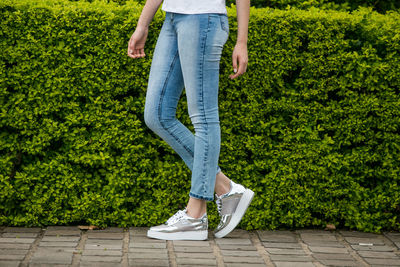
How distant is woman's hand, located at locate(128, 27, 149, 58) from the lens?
13.0 feet

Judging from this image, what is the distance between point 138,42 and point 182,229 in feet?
4.36

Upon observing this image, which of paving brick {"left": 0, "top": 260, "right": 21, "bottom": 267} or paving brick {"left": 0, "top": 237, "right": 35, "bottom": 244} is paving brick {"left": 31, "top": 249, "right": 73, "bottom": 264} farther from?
paving brick {"left": 0, "top": 237, "right": 35, "bottom": 244}

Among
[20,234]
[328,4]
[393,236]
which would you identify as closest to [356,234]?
[393,236]

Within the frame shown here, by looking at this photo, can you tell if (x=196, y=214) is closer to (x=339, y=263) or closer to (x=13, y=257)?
(x=339, y=263)

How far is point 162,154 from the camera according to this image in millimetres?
4539

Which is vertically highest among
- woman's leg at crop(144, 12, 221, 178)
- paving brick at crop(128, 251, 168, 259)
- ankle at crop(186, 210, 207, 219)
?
woman's leg at crop(144, 12, 221, 178)

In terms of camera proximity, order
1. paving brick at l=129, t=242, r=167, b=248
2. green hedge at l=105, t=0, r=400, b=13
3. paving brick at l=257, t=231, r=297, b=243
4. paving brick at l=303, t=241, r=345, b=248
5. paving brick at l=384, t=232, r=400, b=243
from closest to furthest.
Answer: paving brick at l=129, t=242, r=167, b=248
paving brick at l=303, t=241, r=345, b=248
paving brick at l=257, t=231, r=297, b=243
paving brick at l=384, t=232, r=400, b=243
green hedge at l=105, t=0, r=400, b=13

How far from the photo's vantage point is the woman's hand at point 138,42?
395 centimetres

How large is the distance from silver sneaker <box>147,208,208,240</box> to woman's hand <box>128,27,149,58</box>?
1.15 metres

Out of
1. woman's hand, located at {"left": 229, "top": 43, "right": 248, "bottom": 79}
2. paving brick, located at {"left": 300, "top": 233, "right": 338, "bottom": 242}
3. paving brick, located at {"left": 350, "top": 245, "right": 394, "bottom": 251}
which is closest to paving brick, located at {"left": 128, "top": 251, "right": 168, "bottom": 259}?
paving brick, located at {"left": 300, "top": 233, "right": 338, "bottom": 242}

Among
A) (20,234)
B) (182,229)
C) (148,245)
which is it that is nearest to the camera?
(148,245)

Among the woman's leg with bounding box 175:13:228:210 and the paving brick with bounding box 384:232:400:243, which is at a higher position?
the woman's leg with bounding box 175:13:228:210

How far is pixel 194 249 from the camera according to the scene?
3.91 metres

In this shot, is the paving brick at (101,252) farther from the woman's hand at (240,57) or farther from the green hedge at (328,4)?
the green hedge at (328,4)
